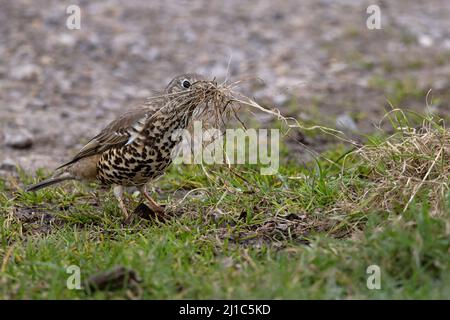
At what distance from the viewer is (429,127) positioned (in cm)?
615

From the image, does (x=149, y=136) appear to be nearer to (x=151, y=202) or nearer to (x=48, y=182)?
(x=151, y=202)

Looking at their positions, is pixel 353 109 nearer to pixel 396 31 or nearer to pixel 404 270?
pixel 396 31

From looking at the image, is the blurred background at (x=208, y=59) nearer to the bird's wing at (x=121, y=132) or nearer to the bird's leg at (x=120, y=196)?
the bird's wing at (x=121, y=132)

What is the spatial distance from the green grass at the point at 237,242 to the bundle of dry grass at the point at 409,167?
6.3 inches

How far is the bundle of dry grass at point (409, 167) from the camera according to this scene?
5527mm

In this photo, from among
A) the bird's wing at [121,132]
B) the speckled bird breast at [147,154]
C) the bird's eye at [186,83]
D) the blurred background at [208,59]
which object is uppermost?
the blurred background at [208,59]

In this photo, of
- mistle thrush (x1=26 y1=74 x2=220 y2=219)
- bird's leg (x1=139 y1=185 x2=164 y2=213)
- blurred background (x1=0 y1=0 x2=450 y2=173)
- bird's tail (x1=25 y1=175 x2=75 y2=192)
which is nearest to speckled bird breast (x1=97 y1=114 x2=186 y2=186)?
mistle thrush (x1=26 y1=74 x2=220 y2=219)

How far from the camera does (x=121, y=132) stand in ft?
22.2

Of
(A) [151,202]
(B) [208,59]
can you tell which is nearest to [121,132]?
(A) [151,202]

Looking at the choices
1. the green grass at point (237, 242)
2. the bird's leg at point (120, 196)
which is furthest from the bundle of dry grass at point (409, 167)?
the bird's leg at point (120, 196)

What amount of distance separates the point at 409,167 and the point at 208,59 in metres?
6.12

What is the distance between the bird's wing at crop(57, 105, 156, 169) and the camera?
6582 mm

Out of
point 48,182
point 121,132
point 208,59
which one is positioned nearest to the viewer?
point 121,132

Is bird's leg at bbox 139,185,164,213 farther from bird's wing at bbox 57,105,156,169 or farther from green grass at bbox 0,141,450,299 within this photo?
bird's wing at bbox 57,105,156,169
